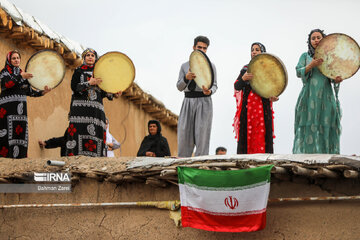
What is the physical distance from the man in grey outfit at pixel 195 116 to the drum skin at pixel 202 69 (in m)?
0.08

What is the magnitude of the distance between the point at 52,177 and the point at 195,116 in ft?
6.21

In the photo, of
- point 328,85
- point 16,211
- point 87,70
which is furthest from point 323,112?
point 16,211

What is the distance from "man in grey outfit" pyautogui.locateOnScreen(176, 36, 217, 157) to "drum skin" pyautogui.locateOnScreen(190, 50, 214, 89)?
0.26ft

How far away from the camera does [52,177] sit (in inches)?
295

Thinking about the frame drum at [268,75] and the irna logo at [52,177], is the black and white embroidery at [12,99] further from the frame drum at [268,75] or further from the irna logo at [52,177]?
the frame drum at [268,75]

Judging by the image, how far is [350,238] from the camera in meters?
6.25

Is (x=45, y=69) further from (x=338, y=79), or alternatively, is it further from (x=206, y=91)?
(x=338, y=79)

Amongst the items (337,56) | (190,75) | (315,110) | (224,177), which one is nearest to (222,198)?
(224,177)

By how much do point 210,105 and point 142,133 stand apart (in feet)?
19.6

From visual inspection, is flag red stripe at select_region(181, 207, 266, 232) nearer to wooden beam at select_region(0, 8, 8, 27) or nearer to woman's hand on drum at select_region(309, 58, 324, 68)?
woman's hand on drum at select_region(309, 58, 324, 68)

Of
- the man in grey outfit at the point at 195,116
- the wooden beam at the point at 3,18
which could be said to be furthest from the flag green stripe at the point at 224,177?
the wooden beam at the point at 3,18

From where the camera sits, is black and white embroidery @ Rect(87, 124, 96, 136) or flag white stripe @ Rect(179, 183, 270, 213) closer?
flag white stripe @ Rect(179, 183, 270, 213)

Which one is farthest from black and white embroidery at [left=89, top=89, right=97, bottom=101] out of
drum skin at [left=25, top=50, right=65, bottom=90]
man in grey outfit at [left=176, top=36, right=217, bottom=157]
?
man in grey outfit at [left=176, top=36, right=217, bottom=157]

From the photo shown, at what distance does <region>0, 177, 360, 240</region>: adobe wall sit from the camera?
20.8 ft
